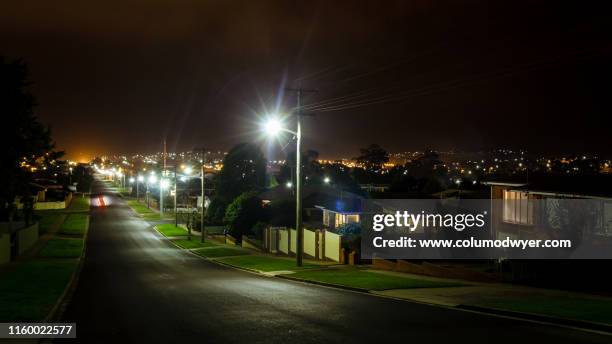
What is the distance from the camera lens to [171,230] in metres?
68.2

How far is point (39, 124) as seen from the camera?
109 ft

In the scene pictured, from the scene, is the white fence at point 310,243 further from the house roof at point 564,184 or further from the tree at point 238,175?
the tree at point 238,175

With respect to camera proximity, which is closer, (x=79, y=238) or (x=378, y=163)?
(x=79, y=238)

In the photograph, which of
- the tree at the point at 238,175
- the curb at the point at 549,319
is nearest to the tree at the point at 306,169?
the tree at the point at 238,175

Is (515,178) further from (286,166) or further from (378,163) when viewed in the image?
(378,163)

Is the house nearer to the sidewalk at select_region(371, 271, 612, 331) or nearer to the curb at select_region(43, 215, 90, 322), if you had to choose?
the curb at select_region(43, 215, 90, 322)

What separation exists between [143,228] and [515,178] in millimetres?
47878

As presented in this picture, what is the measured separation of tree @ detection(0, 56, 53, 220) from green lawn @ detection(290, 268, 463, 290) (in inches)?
638

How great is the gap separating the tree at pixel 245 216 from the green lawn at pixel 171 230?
21.3 ft

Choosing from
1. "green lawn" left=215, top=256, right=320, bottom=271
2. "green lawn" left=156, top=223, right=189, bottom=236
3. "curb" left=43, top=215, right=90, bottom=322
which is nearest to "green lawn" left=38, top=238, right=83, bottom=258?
"curb" left=43, top=215, right=90, bottom=322

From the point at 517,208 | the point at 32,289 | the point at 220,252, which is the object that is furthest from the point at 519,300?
the point at 220,252

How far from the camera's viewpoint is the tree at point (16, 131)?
3111 centimetres

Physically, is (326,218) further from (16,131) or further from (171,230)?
(16,131)

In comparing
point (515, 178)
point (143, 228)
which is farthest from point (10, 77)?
point (143, 228)
